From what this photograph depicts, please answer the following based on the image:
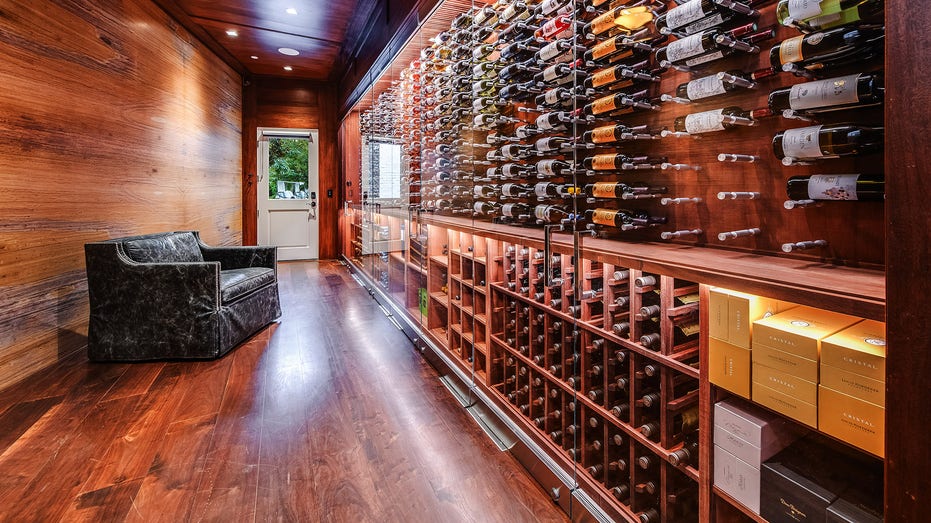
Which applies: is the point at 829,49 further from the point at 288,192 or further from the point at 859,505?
the point at 288,192

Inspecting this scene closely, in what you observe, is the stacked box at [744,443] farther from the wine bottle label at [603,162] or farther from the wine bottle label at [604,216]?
the wine bottle label at [603,162]

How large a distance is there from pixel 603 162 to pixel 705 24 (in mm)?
491

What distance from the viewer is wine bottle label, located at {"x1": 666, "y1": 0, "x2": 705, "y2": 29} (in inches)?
49.0

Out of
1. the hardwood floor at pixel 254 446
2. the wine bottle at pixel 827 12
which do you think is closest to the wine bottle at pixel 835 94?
the wine bottle at pixel 827 12

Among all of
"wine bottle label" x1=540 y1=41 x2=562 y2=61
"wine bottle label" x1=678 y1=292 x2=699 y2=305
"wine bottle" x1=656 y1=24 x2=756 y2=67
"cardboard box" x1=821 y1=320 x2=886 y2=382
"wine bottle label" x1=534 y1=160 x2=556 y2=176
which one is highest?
"wine bottle label" x1=540 y1=41 x2=562 y2=61

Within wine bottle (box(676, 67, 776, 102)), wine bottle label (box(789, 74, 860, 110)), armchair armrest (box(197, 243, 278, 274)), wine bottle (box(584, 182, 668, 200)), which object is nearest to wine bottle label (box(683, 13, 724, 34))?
wine bottle (box(676, 67, 776, 102))

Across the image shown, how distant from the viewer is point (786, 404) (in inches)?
34.2

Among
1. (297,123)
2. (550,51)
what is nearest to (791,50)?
(550,51)

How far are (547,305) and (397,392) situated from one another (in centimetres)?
113

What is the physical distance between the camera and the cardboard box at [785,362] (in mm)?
824

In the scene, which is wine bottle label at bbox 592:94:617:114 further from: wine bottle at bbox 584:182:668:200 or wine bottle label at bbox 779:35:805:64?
wine bottle label at bbox 779:35:805:64

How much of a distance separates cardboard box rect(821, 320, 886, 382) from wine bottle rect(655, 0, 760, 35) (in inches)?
33.3

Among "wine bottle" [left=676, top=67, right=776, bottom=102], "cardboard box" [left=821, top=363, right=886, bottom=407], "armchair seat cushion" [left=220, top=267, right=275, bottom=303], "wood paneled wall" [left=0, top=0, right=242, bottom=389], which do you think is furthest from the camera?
"armchair seat cushion" [left=220, top=267, right=275, bottom=303]

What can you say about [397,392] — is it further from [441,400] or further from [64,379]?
[64,379]
